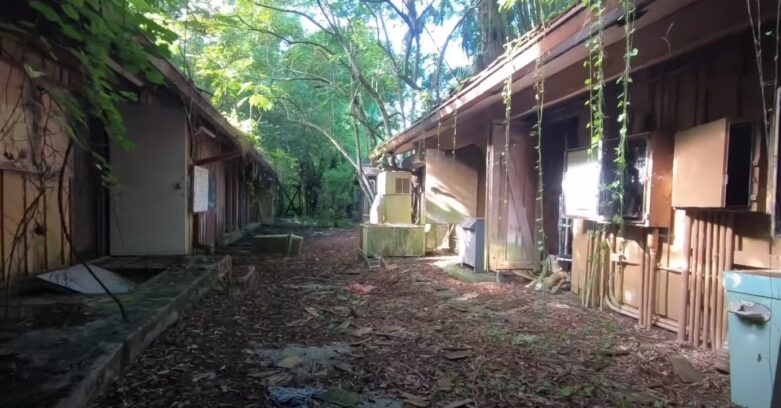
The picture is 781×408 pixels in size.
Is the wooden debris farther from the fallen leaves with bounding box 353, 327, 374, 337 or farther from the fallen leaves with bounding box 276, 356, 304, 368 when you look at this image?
the fallen leaves with bounding box 276, 356, 304, 368

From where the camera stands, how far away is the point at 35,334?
354 centimetres

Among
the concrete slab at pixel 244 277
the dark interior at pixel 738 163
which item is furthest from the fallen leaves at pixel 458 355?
the concrete slab at pixel 244 277

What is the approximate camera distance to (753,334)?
3.05 metres

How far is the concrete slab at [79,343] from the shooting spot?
8.61ft

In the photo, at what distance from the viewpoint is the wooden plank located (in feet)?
13.3

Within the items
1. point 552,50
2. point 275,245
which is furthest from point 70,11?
point 275,245

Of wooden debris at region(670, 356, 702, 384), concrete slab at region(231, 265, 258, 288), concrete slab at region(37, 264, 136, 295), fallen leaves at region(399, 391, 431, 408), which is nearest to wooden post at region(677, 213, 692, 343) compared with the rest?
wooden debris at region(670, 356, 702, 384)

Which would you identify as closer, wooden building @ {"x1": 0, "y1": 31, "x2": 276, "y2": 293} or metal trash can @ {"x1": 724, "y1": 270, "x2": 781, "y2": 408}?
metal trash can @ {"x1": 724, "y1": 270, "x2": 781, "y2": 408}

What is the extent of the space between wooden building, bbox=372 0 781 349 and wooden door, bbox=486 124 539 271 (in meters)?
0.71

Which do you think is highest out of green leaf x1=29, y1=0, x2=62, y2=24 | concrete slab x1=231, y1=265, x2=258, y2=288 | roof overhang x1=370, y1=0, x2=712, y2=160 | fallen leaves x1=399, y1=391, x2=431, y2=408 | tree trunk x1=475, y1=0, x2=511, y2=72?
tree trunk x1=475, y1=0, x2=511, y2=72

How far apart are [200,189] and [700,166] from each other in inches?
282

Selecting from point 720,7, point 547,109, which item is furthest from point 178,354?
point 547,109

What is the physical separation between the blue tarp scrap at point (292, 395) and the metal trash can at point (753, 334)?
2844mm

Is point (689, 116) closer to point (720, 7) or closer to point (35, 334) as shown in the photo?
point (720, 7)
